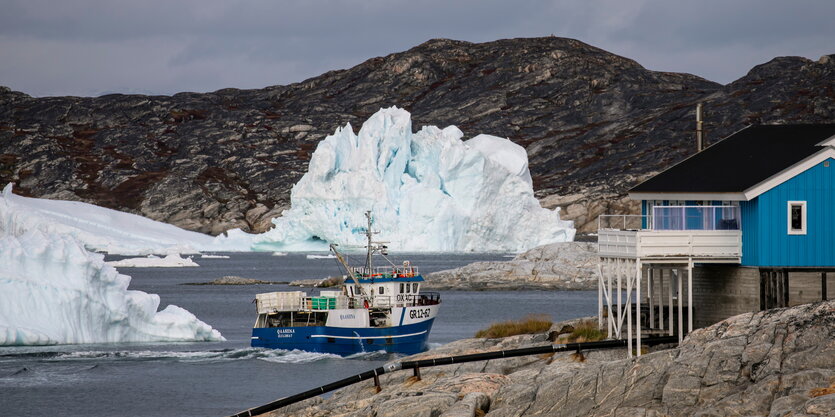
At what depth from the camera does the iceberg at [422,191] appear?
94688mm

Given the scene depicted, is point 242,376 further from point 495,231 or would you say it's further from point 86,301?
point 495,231

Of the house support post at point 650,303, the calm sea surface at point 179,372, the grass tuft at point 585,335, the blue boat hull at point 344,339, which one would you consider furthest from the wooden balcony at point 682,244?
the blue boat hull at point 344,339

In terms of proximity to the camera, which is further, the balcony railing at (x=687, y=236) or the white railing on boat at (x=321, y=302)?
the white railing on boat at (x=321, y=302)

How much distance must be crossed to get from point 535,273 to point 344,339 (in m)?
35.4

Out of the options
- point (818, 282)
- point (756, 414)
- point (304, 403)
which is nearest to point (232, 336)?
point (304, 403)

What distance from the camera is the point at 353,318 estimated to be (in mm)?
39938

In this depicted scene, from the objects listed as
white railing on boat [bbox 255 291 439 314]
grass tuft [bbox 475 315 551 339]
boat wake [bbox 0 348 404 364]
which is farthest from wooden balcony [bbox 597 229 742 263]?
white railing on boat [bbox 255 291 439 314]

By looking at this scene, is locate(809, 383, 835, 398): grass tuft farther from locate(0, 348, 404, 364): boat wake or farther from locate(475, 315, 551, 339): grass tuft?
locate(0, 348, 404, 364): boat wake

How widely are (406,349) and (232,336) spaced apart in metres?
10.1

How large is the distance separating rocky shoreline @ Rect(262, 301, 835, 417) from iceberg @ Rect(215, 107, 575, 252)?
74.0 meters

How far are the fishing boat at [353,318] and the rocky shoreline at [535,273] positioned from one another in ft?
100

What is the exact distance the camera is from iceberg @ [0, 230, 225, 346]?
1516 inches

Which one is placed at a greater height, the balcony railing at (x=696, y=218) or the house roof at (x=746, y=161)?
the house roof at (x=746, y=161)

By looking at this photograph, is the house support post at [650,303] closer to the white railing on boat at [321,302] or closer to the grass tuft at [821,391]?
the grass tuft at [821,391]
